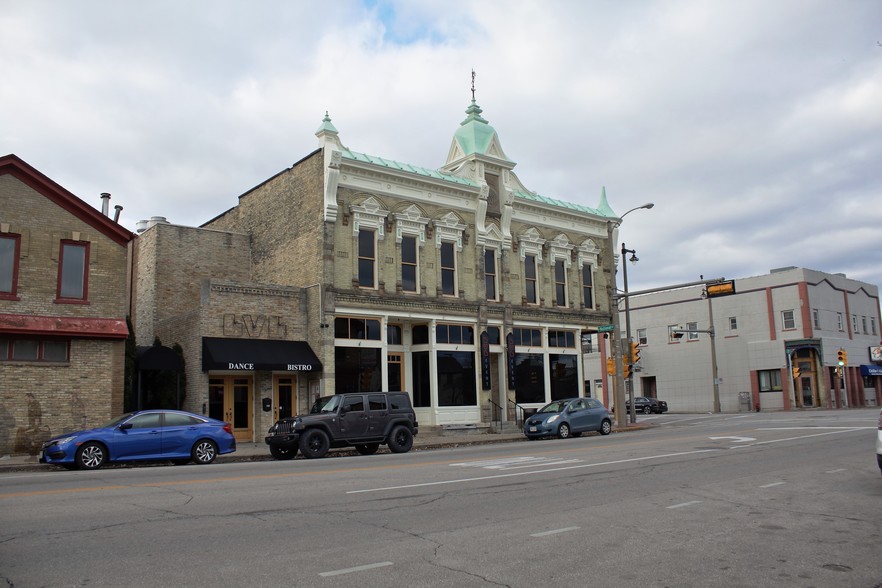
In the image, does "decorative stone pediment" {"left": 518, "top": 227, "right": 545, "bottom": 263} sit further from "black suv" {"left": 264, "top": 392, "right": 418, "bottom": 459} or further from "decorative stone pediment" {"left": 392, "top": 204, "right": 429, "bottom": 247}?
"black suv" {"left": 264, "top": 392, "right": 418, "bottom": 459}

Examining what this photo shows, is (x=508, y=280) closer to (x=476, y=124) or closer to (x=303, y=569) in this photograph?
(x=476, y=124)

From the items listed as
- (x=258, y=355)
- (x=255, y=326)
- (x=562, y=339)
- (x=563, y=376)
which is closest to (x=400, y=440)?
(x=258, y=355)

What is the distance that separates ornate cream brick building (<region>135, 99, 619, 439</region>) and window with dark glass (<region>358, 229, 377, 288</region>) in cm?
5

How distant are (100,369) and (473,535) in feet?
56.4

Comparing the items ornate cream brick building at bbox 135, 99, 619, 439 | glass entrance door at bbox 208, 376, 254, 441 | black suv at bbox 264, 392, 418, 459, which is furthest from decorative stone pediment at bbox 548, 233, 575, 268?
glass entrance door at bbox 208, 376, 254, 441

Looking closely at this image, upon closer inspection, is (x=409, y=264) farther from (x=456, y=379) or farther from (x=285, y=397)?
(x=285, y=397)

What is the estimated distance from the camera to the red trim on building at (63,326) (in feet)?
66.6

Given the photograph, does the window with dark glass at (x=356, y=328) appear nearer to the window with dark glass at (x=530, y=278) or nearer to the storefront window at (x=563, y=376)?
the window with dark glass at (x=530, y=278)

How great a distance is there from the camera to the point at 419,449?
2359 centimetres

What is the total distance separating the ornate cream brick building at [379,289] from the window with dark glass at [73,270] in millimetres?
3755

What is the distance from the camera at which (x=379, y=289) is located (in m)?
28.3

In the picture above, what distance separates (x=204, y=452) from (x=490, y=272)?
16519 mm

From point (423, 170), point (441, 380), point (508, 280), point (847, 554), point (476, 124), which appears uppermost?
point (476, 124)

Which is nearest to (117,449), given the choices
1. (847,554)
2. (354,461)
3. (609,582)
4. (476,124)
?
(354,461)
